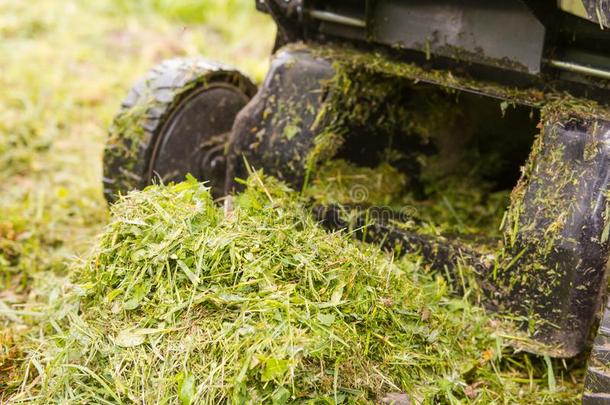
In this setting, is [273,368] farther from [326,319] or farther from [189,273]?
[189,273]

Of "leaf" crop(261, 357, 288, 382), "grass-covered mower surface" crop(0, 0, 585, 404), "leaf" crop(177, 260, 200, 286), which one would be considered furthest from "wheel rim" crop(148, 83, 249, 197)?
"leaf" crop(261, 357, 288, 382)

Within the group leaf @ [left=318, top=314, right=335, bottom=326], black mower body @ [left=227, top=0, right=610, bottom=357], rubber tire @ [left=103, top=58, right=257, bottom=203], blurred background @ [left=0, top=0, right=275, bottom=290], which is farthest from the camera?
blurred background @ [left=0, top=0, right=275, bottom=290]

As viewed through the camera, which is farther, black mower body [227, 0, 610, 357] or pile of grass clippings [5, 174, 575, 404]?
black mower body [227, 0, 610, 357]

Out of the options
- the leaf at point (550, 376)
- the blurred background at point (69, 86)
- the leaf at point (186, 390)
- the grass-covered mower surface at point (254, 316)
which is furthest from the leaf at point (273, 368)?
the blurred background at point (69, 86)

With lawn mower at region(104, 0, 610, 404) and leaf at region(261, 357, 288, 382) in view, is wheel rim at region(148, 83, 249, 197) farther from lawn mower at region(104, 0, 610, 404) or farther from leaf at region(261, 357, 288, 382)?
leaf at region(261, 357, 288, 382)

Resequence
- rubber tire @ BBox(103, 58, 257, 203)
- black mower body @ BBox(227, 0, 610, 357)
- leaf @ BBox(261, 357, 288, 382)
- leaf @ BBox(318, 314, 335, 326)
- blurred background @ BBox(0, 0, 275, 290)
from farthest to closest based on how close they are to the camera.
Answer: blurred background @ BBox(0, 0, 275, 290) → rubber tire @ BBox(103, 58, 257, 203) → black mower body @ BBox(227, 0, 610, 357) → leaf @ BBox(318, 314, 335, 326) → leaf @ BBox(261, 357, 288, 382)

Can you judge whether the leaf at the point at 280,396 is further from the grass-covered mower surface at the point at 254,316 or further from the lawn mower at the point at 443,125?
the lawn mower at the point at 443,125

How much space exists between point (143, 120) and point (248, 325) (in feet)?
3.24

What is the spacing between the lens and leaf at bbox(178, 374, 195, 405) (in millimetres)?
1536

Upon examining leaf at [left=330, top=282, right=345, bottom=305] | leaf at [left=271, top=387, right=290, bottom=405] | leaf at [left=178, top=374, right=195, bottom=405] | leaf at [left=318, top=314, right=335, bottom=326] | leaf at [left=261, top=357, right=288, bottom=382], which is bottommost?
leaf at [left=178, top=374, right=195, bottom=405]

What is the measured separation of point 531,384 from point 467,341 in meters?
0.20

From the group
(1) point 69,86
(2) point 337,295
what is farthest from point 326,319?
(1) point 69,86

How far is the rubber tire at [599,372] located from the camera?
168 cm

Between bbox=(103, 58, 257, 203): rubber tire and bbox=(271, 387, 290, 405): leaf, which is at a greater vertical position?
bbox=(103, 58, 257, 203): rubber tire
